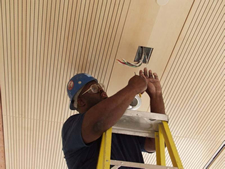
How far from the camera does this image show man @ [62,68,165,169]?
111 centimetres

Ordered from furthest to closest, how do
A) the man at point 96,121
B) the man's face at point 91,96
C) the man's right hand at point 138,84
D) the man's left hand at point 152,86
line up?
1. the man's left hand at point 152,86
2. the man's face at point 91,96
3. the man's right hand at point 138,84
4. the man at point 96,121

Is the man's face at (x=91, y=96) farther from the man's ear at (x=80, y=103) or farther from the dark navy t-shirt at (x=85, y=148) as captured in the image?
the dark navy t-shirt at (x=85, y=148)

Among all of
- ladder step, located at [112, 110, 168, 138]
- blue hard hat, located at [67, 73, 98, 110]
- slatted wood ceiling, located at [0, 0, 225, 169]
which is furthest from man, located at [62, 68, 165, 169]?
slatted wood ceiling, located at [0, 0, 225, 169]

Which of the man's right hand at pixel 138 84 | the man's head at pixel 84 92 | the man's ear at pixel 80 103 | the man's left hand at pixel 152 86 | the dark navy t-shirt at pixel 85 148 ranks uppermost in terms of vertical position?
the man's right hand at pixel 138 84

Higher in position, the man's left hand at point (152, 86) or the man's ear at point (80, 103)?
the man's left hand at point (152, 86)

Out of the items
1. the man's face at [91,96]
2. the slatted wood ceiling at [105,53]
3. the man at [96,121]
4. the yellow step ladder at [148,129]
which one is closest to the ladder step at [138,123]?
the yellow step ladder at [148,129]

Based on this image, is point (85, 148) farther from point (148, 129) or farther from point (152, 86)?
point (152, 86)

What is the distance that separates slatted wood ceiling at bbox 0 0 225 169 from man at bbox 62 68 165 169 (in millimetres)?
237

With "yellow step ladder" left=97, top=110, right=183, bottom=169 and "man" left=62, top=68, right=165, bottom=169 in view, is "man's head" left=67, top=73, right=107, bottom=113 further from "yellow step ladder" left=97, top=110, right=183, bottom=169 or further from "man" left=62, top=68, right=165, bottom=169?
"yellow step ladder" left=97, top=110, right=183, bottom=169

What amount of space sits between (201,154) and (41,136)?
1784 millimetres

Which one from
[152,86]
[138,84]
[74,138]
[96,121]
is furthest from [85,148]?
[152,86]

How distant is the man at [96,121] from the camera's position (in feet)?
3.64

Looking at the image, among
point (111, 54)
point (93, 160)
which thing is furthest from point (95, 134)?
point (111, 54)

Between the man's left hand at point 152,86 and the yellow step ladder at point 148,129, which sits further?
the man's left hand at point 152,86
